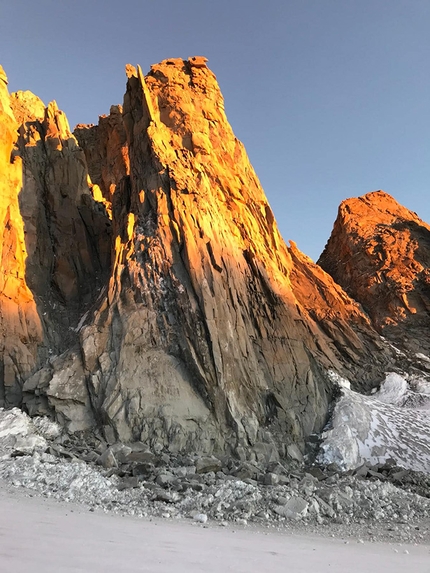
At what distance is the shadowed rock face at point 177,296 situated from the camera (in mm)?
17719

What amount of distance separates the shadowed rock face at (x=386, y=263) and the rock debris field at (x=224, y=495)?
68.6 feet

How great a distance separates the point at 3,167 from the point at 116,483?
918 inches

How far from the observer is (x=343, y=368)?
2528 cm

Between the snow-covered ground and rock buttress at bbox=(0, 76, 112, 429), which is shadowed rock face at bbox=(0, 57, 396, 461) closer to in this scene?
rock buttress at bbox=(0, 76, 112, 429)

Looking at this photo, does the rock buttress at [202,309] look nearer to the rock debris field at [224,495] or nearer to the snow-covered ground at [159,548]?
the rock debris field at [224,495]

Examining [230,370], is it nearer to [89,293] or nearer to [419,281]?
[89,293]

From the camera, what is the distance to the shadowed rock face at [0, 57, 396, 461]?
1772 cm

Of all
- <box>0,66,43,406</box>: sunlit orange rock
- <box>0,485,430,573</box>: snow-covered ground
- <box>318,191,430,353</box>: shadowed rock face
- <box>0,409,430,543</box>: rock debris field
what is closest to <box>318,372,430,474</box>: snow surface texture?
<box>0,409,430,543</box>: rock debris field

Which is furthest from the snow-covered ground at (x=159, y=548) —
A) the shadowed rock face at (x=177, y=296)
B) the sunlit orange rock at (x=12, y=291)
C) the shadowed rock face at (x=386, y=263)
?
the shadowed rock face at (x=386, y=263)

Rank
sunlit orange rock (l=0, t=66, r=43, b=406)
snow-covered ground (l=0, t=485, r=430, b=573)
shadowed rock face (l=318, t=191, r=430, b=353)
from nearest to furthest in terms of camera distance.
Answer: snow-covered ground (l=0, t=485, r=430, b=573), sunlit orange rock (l=0, t=66, r=43, b=406), shadowed rock face (l=318, t=191, r=430, b=353)

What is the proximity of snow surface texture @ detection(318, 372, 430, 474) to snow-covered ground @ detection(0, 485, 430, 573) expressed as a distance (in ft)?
38.1

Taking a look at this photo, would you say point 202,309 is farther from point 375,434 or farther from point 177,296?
point 375,434

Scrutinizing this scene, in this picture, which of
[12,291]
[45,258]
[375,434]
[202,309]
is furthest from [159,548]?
[45,258]

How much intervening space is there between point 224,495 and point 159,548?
15.3ft
